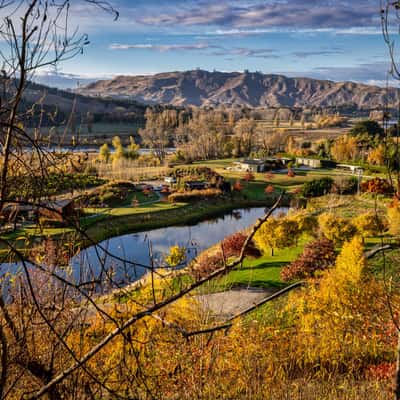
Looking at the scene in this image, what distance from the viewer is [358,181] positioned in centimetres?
3691

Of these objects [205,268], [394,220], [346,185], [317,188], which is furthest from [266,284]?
[346,185]

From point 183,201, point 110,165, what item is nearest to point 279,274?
point 183,201

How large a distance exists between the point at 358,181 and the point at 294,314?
27.0 metres

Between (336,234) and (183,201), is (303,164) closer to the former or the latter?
(183,201)

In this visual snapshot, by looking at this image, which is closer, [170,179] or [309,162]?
[170,179]

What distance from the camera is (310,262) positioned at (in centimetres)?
1727

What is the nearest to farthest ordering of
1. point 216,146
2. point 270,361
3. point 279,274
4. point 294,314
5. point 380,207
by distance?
point 270,361
point 294,314
point 279,274
point 380,207
point 216,146

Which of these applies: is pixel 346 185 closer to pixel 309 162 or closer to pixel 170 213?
pixel 309 162

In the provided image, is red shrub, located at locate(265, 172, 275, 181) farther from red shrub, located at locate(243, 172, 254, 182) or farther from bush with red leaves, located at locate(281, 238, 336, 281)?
bush with red leaves, located at locate(281, 238, 336, 281)

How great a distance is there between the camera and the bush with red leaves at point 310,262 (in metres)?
16.8

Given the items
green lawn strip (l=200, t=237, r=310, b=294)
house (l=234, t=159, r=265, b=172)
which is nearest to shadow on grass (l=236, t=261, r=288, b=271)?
green lawn strip (l=200, t=237, r=310, b=294)

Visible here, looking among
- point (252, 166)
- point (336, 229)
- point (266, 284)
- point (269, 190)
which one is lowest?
point (266, 284)

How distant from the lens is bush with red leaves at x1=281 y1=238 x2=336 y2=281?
55.2 feet

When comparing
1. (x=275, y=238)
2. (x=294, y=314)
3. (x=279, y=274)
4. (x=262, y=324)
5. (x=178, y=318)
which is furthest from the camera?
(x=275, y=238)
